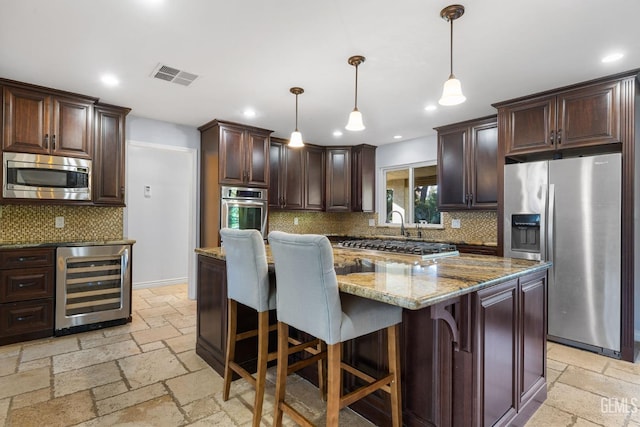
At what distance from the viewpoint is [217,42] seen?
2355mm

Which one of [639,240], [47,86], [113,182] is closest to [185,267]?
[113,182]

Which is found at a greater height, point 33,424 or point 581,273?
point 581,273

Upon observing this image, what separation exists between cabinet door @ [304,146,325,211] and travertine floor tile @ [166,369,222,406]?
3261 mm

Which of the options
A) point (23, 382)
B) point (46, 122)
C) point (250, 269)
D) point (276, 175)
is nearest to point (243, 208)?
point (276, 175)

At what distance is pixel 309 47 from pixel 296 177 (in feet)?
9.85

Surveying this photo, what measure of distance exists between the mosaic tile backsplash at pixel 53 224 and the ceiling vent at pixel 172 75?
188cm

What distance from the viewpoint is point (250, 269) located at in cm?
197

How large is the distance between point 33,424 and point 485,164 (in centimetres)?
452

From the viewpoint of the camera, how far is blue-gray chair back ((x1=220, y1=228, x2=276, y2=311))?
1929 mm

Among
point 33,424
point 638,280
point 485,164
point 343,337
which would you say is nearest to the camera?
point 343,337

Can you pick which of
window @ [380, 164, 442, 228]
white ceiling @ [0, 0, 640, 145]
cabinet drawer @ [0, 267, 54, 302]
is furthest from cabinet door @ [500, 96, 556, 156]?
cabinet drawer @ [0, 267, 54, 302]

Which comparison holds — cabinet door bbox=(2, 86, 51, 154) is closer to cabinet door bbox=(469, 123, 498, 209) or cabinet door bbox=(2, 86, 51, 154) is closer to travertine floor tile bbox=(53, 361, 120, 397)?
travertine floor tile bbox=(53, 361, 120, 397)

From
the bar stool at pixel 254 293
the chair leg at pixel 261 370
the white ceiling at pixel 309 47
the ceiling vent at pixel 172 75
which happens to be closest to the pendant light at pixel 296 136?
the white ceiling at pixel 309 47

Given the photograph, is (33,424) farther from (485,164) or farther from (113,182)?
(485,164)
